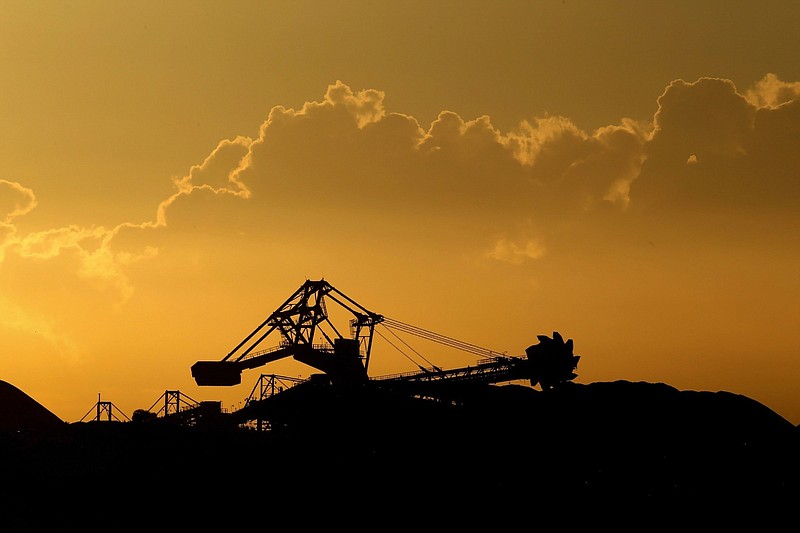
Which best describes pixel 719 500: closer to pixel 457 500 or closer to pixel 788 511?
pixel 788 511

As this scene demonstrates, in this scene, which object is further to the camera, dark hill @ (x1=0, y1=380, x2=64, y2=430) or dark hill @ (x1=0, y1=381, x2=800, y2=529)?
dark hill @ (x1=0, y1=380, x2=64, y2=430)

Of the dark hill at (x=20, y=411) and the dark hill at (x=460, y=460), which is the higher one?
the dark hill at (x=20, y=411)

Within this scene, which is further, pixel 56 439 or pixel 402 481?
pixel 56 439

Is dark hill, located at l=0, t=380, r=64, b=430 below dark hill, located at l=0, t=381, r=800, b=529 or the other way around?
the other way around

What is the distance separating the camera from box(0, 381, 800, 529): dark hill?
140500mm

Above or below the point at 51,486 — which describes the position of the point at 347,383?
above

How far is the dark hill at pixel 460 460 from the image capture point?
140 metres

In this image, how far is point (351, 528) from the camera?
139 m

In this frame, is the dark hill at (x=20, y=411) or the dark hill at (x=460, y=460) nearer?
the dark hill at (x=460, y=460)

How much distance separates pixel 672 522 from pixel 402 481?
3239 cm

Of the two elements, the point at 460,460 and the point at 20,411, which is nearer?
the point at 460,460

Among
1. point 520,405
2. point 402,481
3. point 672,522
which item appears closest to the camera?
point 672,522

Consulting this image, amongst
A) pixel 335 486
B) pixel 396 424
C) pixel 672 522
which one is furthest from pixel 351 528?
pixel 672 522

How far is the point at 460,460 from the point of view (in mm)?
150125
